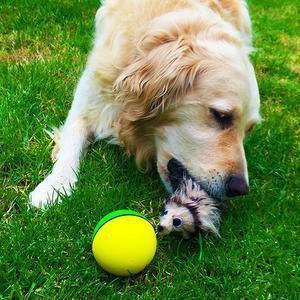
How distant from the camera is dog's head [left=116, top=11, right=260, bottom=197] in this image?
9.00 ft

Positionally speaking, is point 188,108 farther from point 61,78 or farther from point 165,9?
point 61,78

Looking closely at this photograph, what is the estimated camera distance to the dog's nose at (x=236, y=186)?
8.75 feet

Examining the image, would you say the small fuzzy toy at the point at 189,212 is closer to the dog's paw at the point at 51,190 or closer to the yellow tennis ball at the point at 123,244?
the yellow tennis ball at the point at 123,244

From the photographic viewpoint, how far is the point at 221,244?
2.66m

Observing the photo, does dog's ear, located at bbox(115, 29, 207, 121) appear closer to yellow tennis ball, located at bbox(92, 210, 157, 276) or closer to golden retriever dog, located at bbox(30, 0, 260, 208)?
golden retriever dog, located at bbox(30, 0, 260, 208)

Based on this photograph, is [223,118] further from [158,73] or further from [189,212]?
[189,212]

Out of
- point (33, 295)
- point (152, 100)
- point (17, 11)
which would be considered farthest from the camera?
point (17, 11)

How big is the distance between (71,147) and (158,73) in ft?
2.36

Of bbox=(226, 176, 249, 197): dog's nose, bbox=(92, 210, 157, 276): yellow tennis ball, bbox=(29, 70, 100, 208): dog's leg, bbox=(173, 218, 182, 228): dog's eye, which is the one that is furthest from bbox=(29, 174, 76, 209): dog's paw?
bbox=(226, 176, 249, 197): dog's nose

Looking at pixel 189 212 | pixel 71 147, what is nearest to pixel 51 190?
pixel 71 147

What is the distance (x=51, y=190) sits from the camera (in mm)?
2799

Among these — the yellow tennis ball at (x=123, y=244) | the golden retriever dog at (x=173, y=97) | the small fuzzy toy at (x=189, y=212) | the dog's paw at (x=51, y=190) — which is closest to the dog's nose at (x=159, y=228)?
the small fuzzy toy at (x=189, y=212)

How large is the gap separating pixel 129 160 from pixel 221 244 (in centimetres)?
82

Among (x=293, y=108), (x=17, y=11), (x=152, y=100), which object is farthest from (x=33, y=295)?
(x=17, y=11)
